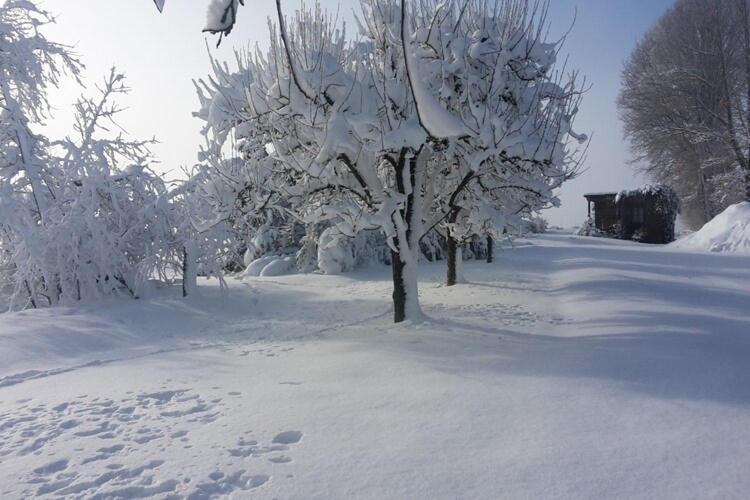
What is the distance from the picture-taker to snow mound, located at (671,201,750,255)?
1742 centimetres

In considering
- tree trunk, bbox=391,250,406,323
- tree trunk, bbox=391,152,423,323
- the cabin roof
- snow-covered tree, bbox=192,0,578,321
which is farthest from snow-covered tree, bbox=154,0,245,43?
the cabin roof

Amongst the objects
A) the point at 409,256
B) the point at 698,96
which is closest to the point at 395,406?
the point at 409,256

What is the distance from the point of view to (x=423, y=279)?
51.9ft

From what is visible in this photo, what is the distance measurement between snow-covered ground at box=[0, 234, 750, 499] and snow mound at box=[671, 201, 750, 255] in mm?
10392

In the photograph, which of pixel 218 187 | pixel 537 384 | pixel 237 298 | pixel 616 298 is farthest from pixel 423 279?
pixel 537 384

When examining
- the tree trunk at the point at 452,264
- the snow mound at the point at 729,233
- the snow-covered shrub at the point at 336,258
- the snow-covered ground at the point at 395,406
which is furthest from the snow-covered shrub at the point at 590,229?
the snow-covered ground at the point at 395,406

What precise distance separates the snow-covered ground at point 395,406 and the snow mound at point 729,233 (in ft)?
34.1

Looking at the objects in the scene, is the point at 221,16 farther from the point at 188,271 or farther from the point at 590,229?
the point at 590,229

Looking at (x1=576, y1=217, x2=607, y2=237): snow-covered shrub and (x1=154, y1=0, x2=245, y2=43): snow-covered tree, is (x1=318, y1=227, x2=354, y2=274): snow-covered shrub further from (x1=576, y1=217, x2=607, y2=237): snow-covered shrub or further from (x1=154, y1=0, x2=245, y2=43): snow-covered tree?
(x1=576, y1=217, x2=607, y2=237): snow-covered shrub

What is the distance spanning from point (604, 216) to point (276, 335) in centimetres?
3050

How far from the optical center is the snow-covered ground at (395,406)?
113 inches

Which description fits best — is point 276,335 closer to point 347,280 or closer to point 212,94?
point 212,94

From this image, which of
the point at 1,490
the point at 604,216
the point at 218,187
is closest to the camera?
the point at 1,490

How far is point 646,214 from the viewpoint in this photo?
92.7 feet
